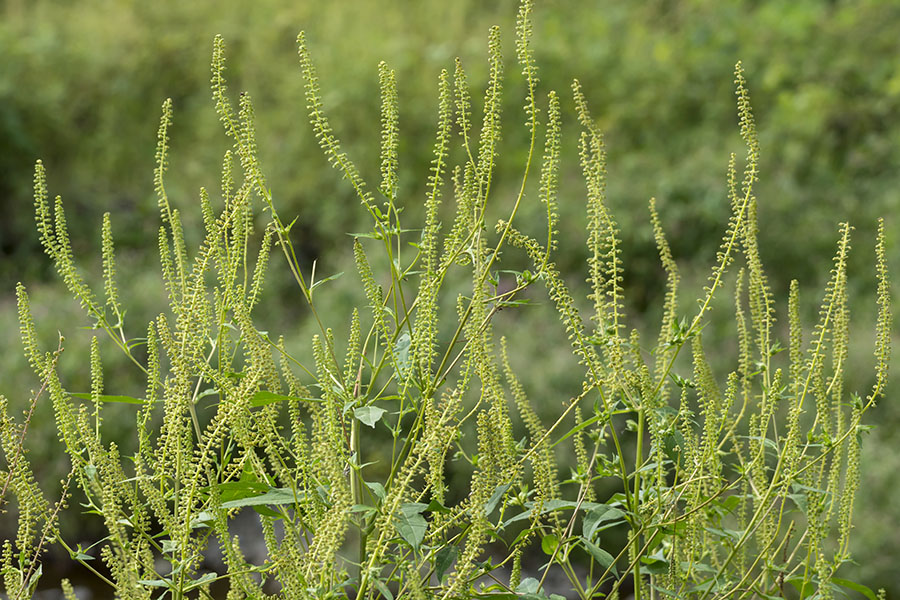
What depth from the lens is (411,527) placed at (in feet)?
4.66

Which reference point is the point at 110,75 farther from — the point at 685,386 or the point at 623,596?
the point at 685,386

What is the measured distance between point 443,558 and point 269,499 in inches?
11.5

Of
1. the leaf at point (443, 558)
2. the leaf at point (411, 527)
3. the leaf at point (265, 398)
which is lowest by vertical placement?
the leaf at point (443, 558)

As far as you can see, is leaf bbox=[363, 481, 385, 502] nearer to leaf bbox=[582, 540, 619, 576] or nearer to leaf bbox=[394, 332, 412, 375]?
leaf bbox=[394, 332, 412, 375]

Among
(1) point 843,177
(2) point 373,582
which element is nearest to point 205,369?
(2) point 373,582

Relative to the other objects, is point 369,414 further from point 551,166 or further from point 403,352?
point 551,166

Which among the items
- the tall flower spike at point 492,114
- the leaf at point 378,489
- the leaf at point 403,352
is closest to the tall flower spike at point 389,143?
the tall flower spike at point 492,114

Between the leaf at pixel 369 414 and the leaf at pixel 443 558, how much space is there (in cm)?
23

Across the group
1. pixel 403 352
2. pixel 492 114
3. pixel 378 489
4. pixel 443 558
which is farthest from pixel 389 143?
pixel 443 558

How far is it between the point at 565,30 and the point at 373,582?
11361mm

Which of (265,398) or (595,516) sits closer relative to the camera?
(265,398)

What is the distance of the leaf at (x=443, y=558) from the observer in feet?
4.95

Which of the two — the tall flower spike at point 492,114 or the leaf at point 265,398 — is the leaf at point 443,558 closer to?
the leaf at point 265,398

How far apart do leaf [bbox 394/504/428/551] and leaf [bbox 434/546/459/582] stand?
0.10 meters
